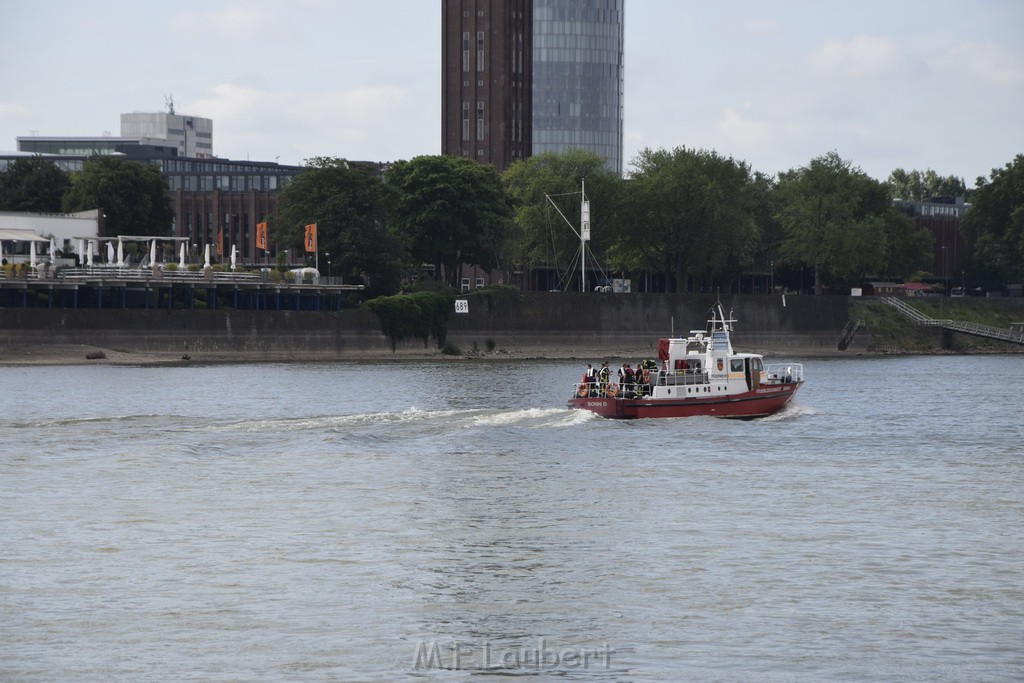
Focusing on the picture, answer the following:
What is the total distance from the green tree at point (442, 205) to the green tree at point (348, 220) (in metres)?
6.35

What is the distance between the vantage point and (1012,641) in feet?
88.8

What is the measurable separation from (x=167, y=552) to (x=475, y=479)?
1486 centimetres

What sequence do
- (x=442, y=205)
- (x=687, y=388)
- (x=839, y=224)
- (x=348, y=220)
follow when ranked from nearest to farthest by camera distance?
(x=687, y=388) → (x=348, y=220) → (x=442, y=205) → (x=839, y=224)

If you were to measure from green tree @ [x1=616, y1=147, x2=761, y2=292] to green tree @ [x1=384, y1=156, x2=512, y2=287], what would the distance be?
52.4 ft

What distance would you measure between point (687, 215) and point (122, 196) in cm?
6257

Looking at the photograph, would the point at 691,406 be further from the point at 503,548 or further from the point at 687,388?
the point at 503,548

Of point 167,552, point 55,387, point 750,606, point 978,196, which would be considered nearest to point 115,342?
point 55,387

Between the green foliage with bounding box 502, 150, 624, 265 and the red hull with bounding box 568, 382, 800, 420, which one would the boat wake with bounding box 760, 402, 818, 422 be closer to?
the red hull with bounding box 568, 382, 800, 420

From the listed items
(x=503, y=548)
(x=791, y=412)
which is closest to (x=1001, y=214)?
(x=791, y=412)

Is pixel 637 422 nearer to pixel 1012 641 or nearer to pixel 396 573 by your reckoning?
pixel 396 573

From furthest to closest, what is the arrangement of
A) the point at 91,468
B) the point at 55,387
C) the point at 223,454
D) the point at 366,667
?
the point at 55,387
the point at 223,454
the point at 91,468
the point at 366,667

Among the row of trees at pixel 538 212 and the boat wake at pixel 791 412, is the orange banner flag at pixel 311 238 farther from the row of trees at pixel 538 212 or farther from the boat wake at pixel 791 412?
the boat wake at pixel 791 412

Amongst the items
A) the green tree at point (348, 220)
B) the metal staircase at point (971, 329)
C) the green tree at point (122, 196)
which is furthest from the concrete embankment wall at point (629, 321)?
the green tree at point (122, 196)

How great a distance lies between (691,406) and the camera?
6944 centimetres
